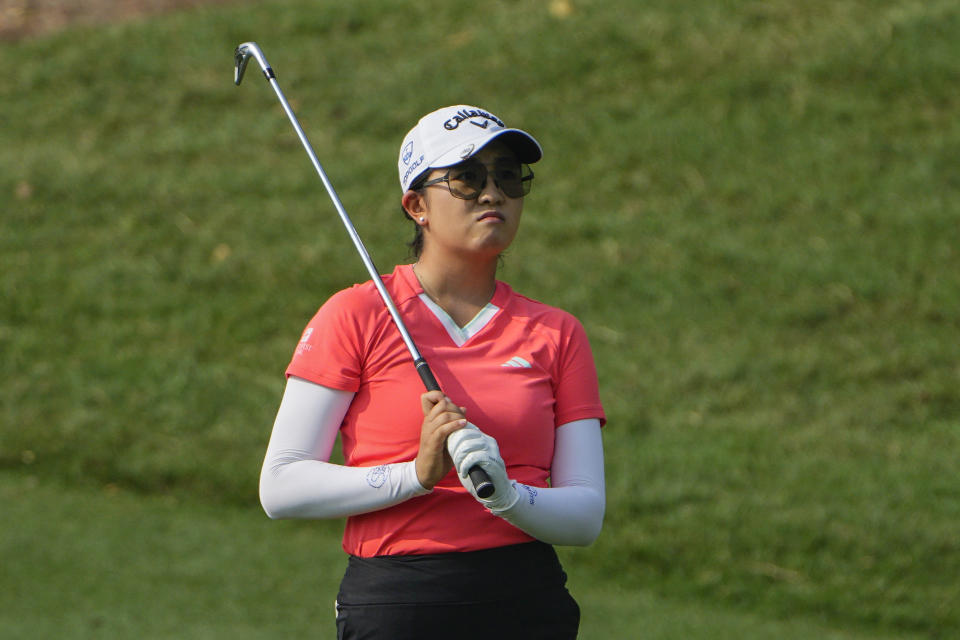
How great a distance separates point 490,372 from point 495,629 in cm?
55

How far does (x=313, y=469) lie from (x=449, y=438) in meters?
0.35

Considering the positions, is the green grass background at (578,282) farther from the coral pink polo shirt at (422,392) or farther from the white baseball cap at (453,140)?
the white baseball cap at (453,140)

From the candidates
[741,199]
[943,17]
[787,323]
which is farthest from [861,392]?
[943,17]

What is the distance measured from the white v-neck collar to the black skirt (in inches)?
18.9

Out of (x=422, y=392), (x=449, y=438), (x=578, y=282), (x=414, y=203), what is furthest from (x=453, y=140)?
(x=578, y=282)

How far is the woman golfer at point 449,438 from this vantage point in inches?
105

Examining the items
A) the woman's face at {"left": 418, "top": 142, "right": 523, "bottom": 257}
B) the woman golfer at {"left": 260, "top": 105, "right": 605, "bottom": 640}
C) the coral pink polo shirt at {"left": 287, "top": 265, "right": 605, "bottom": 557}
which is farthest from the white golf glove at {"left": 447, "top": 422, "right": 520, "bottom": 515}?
the woman's face at {"left": 418, "top": 142, "right": 523, "bottom": 257}

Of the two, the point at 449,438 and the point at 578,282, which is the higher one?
the point at 578,282

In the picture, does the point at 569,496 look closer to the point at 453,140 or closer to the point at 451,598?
the point at 451,598

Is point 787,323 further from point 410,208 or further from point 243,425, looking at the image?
point 410,208

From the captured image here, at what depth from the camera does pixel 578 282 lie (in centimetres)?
788

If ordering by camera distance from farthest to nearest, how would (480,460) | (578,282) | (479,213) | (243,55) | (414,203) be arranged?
(578,282) < (243,55) < (414,203) < (479,213) < (480,460)

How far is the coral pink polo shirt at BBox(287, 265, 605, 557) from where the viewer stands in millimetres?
2717

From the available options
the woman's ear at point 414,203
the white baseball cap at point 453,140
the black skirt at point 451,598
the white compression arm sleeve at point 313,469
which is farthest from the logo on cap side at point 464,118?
the black skirt at point 451,598
